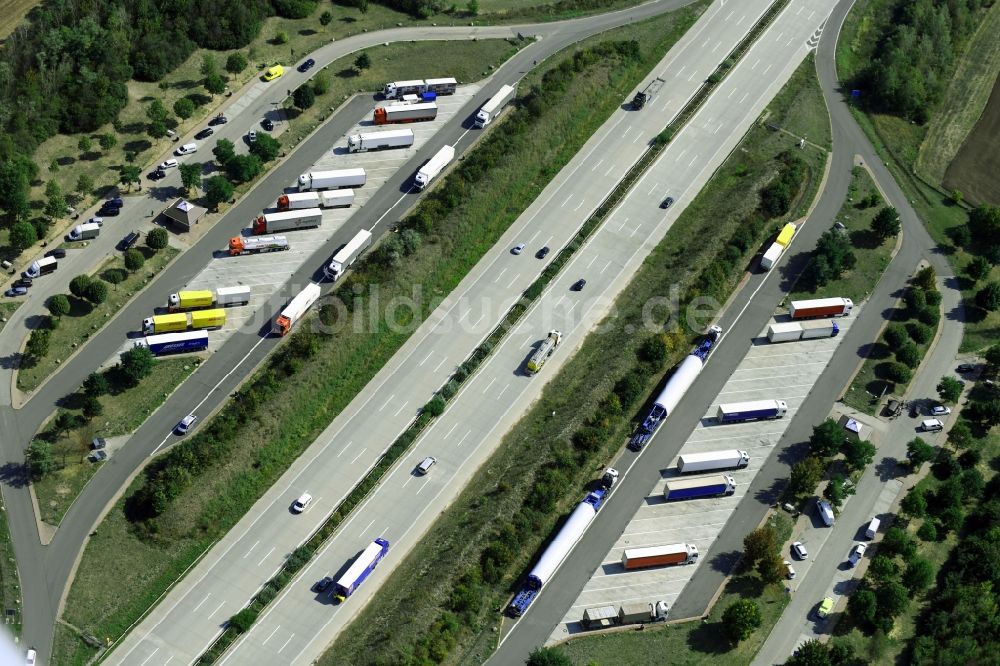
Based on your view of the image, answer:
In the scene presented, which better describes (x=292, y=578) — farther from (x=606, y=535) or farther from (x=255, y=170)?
(x=255, y=170)

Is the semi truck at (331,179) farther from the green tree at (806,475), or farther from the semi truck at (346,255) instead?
the green tree at (806,475)

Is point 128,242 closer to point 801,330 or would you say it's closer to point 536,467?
point 536,467

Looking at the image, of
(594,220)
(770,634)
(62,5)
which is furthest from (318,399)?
(62,5)

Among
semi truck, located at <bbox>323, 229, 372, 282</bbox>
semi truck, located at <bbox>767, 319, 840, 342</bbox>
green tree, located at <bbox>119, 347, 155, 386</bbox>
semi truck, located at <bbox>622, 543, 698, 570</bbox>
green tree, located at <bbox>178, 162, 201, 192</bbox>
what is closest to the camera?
semi truck, located at <bbox>622, 543, 698, 570</bbox>

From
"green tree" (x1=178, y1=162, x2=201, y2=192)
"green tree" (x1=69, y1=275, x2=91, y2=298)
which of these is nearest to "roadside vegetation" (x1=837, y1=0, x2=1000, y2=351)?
"green tree" (x1=178, y1=162, x2=201, y2=192)

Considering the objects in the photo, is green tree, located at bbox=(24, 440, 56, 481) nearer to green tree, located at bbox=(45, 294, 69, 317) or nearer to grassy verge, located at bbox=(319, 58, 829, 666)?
green tree, located at bbox=(45, 294, 69, 317)

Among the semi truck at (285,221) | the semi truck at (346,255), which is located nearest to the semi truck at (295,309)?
the semi truck at (346,255)
